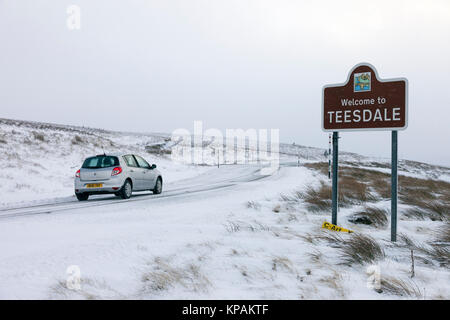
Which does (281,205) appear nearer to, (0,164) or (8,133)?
(0,164)

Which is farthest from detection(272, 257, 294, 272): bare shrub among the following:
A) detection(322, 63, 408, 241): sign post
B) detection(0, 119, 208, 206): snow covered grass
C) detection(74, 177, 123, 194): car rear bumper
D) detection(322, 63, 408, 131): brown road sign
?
detection(0, 119, 208, 206): snow covered grass

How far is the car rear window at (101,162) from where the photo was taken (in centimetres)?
1185

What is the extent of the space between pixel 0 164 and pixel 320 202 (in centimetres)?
1576

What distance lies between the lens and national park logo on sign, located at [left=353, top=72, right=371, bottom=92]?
6.15 m

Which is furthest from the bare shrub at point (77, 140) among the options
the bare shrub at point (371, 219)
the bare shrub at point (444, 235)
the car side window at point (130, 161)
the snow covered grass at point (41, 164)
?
the bare shrub at point (444, 235)

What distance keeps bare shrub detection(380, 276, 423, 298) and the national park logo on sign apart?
3614 millimetres

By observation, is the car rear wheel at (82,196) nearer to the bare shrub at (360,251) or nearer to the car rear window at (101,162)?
the car rear window at (101,162)

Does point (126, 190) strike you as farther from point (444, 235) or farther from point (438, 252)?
point (438, 252)

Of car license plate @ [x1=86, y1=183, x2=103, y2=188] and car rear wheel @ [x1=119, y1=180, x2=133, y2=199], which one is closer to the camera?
car license plate @ [x1=86, y1=183, x2=103, y2=188]

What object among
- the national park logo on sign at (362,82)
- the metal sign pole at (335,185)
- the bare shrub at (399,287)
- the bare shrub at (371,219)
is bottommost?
the bare shrub at (371,219)

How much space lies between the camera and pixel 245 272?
149 inches

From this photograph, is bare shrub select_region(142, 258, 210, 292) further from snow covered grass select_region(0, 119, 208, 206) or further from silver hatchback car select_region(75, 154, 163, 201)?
snow covered grass select_region(0, 119, 208, 206)

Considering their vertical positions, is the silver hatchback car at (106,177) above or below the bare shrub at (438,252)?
above
